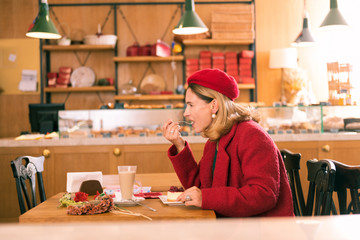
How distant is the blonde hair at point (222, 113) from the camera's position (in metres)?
1.76

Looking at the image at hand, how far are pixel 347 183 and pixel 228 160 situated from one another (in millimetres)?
485

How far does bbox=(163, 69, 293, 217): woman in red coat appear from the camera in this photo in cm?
153

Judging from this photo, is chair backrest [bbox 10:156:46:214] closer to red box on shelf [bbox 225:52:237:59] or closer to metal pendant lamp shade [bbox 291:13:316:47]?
metal pendant lamp shade [bbox 291:13:316:47]

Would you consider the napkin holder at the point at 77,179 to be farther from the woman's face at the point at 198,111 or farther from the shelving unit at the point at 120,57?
the shelving unit at the point at 120,57

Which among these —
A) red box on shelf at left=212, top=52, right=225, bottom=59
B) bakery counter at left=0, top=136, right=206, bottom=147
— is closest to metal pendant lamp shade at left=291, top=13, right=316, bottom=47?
red box on shelf at left=212, top=52, right=225, bottom=59

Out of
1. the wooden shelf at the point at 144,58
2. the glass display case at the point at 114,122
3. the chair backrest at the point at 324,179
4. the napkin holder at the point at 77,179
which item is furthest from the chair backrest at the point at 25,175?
the wooden shelf at the point at 144,58

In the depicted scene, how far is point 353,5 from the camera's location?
6.45 metres

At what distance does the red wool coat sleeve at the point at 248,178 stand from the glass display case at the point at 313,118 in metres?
2.20

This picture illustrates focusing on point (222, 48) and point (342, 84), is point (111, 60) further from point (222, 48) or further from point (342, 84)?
point (342, 84)

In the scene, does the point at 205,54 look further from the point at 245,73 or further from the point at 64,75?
the point at 64,75

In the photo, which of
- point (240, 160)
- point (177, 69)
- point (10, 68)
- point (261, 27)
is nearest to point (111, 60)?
point (177, 69)

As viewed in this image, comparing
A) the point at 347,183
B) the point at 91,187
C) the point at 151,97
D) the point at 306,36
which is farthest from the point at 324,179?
the point at 151,97

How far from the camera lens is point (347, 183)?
Result: 5.39ft

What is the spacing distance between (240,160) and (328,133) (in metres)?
2.44
